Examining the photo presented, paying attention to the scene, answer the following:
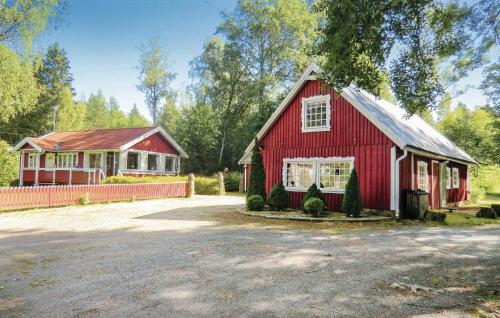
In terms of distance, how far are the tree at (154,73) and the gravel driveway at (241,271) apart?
3822cm

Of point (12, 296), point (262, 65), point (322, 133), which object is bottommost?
point (12, 296)

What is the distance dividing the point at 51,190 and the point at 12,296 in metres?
12.6

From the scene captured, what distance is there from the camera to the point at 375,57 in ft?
30.0

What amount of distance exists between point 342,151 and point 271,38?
85.7 ft

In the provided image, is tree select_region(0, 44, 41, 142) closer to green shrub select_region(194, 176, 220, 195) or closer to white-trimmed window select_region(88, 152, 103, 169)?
white-trimmed window select_region(88, 152, 103, 169)

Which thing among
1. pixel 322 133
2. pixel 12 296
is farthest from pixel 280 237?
pixel 322 133

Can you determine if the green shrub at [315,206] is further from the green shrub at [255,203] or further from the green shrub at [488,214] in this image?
the green shrub at [488,214]

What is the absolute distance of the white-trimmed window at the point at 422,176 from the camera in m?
15.7

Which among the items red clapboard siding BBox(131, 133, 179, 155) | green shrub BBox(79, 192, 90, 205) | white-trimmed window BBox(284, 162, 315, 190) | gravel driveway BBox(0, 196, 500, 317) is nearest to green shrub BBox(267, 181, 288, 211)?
white-trimmed window BBox(284, 162, 315, 190)

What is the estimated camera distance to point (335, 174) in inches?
597

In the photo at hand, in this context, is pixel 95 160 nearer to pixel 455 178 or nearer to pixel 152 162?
pixel 152 162

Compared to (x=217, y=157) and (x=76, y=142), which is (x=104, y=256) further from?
(x=217, y=157)

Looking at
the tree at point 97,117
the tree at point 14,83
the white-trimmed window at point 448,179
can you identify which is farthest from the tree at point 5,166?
the tree at point 97,117

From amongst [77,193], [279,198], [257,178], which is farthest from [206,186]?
[279,198]
